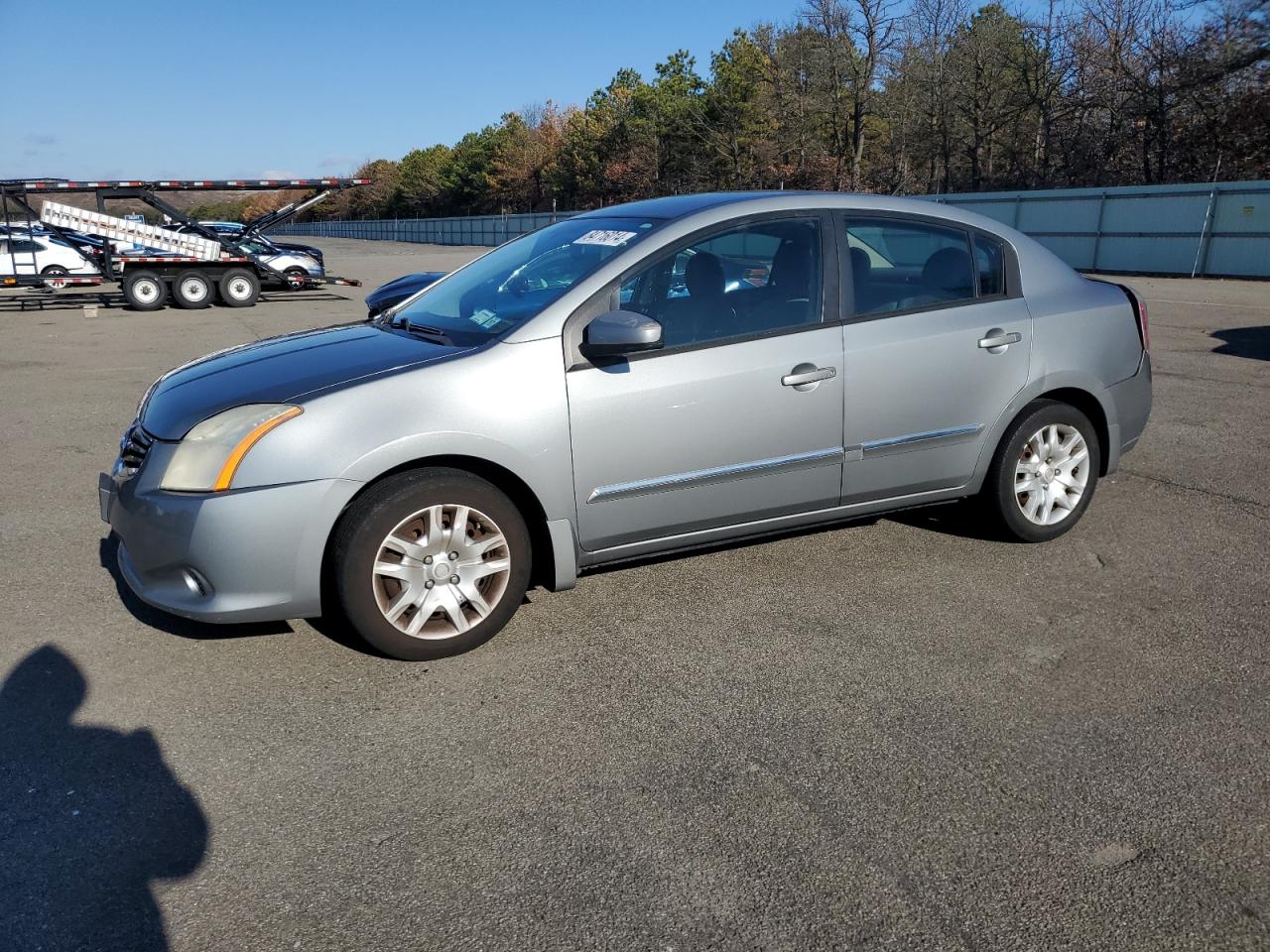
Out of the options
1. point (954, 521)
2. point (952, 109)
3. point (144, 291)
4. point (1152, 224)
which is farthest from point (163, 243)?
point (952, 109)

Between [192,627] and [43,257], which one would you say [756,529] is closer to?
[192,627]

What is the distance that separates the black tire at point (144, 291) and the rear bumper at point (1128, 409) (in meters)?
18.4

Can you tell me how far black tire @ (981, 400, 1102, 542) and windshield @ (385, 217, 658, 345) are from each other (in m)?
2.00

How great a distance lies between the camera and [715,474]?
13.2ft

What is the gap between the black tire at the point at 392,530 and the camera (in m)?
3.47

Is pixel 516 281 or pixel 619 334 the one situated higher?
pixel 516 281

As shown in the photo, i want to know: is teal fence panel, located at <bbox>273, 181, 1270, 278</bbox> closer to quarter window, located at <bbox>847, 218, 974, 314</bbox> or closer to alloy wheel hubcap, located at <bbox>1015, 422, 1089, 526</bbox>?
alloy wheel hubcap, located at <bbox>1015, 422, 1089, 526</bbox>

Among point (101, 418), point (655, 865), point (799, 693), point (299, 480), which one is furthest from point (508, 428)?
point (101, 418)

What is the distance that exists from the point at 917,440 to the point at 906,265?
0.80 metres

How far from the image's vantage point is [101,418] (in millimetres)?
8289

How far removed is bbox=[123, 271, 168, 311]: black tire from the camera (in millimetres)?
18844

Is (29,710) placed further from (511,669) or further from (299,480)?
(511,669)

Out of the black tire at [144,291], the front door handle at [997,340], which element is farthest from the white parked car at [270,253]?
the front door handle at [997,340]

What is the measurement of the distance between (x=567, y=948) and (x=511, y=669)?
1.46 meters
